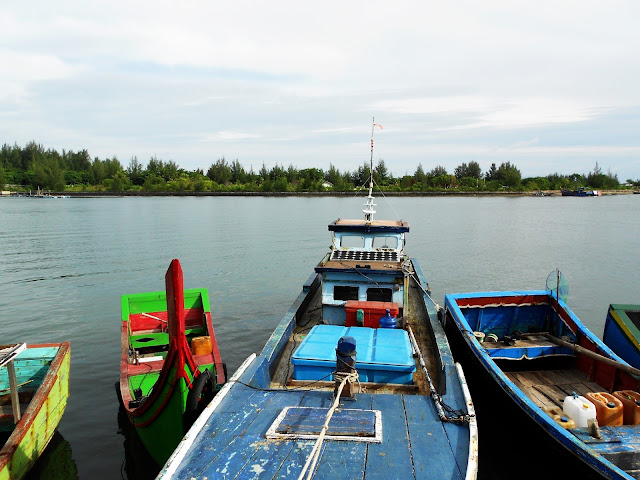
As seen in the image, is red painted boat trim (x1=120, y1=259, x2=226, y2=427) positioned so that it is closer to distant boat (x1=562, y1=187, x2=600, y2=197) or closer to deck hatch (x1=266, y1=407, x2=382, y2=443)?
deck hatch (x1=266, y1=407, x2=382, y2=443)

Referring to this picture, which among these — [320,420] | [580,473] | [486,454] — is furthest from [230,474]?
[486,454]

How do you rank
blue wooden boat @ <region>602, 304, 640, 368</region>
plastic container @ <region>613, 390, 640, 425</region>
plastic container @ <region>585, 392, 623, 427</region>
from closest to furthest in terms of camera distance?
plastic container @ <region>585, 392, 623, 427</region>, plastic container @ <region>613, 390, 640, 425</region>, blue wooden boat @ <region>602, 304, 640, 368</region>

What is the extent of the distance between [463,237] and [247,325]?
30133 mm

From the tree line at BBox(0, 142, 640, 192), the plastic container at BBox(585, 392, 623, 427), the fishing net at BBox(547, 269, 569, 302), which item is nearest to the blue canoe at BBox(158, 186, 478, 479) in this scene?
the plastic container at BBox(585, 392, 623, 427)

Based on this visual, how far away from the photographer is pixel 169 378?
7.19m

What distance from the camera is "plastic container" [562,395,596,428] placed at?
7488 millimetres

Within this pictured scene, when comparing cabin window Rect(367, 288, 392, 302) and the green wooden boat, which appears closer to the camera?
the green wooden boat

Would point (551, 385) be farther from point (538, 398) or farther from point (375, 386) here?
point (375, 386)

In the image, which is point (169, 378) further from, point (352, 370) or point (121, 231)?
point (121, 231)

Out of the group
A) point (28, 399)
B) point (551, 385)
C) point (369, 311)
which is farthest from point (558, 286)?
point (28, 399)

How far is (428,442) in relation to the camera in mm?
5379

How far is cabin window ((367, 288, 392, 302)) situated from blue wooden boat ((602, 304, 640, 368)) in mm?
5772

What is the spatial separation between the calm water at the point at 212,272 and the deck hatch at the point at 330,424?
5.85m

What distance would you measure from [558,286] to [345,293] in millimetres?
5860
